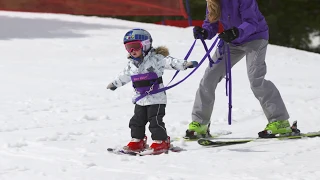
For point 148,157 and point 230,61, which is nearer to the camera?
point 148,157

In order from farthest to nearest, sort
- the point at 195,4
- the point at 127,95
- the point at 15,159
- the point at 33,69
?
1. the point at 195,4
2. the point at 33,69
3. the point at 127,95
4. the point at 15,159

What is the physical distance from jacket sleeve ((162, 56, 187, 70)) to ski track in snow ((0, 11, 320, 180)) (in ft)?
2.33

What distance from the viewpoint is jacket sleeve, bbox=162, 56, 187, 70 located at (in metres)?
5.66

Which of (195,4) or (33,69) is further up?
(195,4)

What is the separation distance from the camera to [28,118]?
301 inches

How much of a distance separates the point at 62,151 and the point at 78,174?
2.97 feet

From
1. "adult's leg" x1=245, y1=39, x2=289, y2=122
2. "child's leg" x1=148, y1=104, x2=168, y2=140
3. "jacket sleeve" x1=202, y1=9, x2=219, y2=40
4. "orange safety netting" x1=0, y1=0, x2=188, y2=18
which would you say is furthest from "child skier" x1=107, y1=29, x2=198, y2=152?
"orange safety netting" x1=0, y1=0, x2=188, y2=18

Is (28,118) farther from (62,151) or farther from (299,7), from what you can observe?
(299,7)

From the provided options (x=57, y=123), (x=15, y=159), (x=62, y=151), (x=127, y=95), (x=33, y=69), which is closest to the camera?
(x=15, y=159)

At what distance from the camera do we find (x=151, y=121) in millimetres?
5836

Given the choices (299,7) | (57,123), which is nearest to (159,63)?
→ (57,123)

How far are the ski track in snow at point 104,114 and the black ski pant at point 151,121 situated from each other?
26cm

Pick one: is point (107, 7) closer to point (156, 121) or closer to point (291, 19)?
point (156, 121)

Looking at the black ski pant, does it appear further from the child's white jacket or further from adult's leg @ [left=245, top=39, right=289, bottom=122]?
adult's leg @ [left=245, top=39, right=289, bottom=122]
